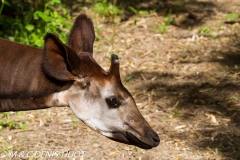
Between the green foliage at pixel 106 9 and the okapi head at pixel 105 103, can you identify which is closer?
the okapi head at pixel 105 103

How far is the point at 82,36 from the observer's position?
13.1 ft

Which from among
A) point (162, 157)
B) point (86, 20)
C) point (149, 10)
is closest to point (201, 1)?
point (149, 10)

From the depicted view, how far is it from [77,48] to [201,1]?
5.10 m

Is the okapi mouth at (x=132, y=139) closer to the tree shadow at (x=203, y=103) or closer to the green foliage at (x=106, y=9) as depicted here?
the tree shadow at (x=203, y=103)

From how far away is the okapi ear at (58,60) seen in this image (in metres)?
3.44

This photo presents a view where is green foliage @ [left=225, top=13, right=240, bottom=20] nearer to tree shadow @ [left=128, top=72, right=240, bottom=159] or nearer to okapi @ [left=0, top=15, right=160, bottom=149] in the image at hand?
tree shadow @ [left=128, top=72, right=240, bottom=159]

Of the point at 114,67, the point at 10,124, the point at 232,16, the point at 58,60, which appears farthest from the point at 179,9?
the point at 58,60

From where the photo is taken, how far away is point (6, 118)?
5617mm

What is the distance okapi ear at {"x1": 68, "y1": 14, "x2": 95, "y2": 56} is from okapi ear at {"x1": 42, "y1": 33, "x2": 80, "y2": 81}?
376mm

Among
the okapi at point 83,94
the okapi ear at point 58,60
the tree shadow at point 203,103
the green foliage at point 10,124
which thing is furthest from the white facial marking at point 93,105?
the green foliage at point 10,124

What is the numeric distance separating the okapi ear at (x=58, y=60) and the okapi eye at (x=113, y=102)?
1.05 ft

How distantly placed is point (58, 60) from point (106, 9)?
466 cm

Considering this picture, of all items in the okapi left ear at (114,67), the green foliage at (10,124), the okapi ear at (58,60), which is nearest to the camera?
the okapi ear at (58,60)

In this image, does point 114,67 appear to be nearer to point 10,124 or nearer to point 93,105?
point 93,105
